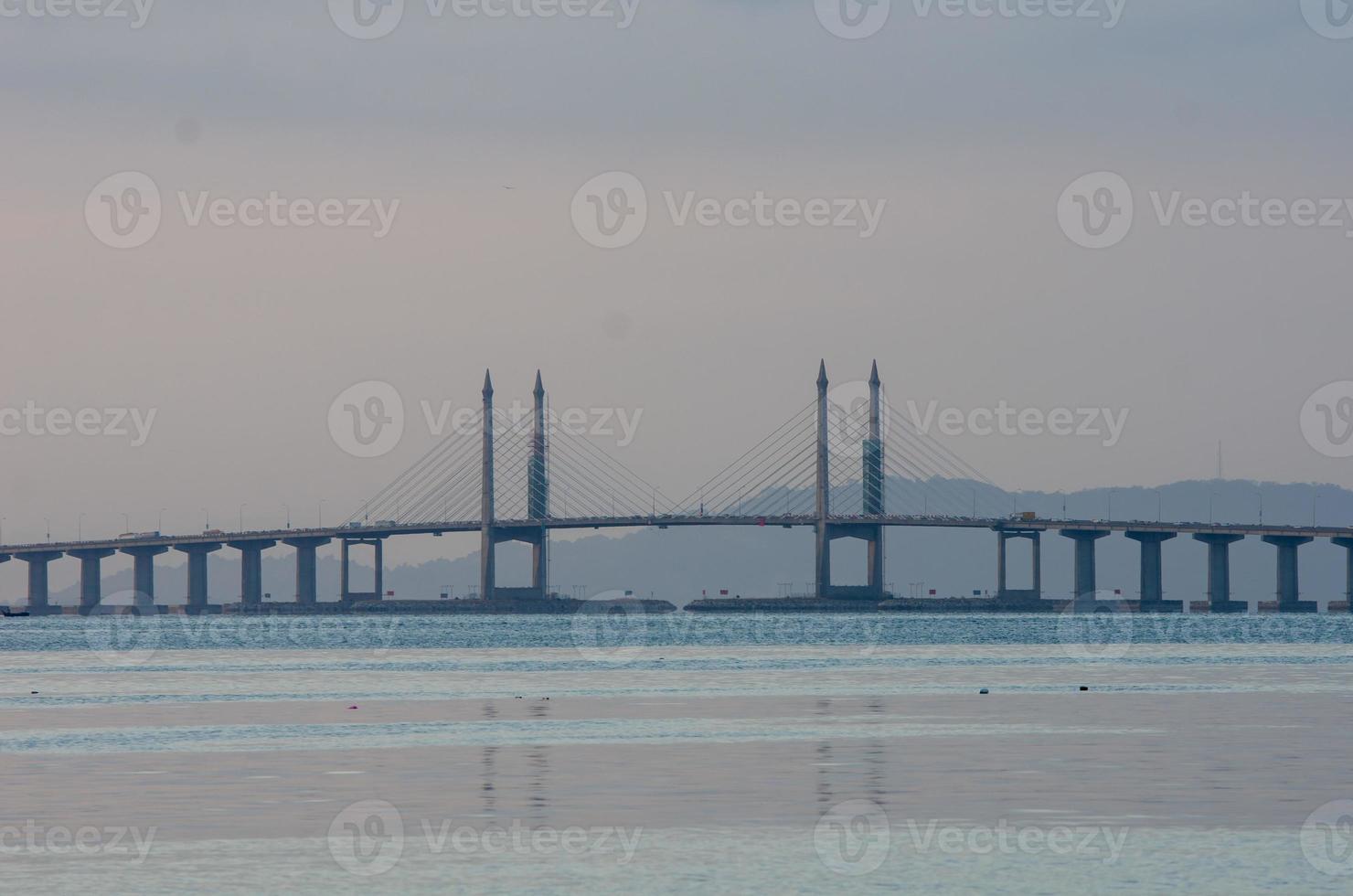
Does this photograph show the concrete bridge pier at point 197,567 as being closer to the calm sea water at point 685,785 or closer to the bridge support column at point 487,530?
the bridge support column at point 487,530

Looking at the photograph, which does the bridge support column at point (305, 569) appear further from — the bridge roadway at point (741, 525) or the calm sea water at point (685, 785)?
the calm sea water at point (685, 785)

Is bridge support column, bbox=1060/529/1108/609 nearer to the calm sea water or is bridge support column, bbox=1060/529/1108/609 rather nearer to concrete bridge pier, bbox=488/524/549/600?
concrete bridge pier, bbox=488/524/549/600

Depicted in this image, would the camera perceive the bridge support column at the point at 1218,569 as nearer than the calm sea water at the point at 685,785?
No

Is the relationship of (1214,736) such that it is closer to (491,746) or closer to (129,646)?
(491,746)

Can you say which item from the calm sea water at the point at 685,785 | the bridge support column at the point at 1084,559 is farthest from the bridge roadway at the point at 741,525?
the calm sea water at the point at 685,785

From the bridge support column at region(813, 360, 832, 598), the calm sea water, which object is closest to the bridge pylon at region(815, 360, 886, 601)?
the bridge support column at region(813, 360, 832, 598)

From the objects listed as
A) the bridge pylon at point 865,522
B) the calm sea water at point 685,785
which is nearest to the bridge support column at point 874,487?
the bridge pylon at point 865,522

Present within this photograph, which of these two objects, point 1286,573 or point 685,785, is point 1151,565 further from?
point 685,785

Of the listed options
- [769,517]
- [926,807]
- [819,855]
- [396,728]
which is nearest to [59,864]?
[819,855]

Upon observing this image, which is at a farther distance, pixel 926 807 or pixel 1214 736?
pixel 1214 736
